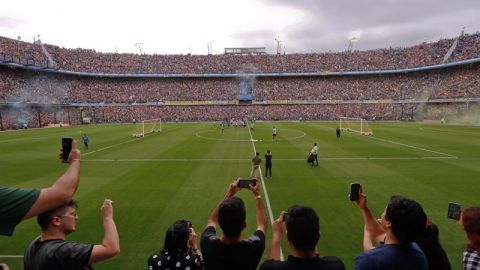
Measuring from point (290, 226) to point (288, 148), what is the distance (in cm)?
2705

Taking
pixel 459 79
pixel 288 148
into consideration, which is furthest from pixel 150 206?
pixel 459 79

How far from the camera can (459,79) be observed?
74625 mm

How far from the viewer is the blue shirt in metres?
3.44

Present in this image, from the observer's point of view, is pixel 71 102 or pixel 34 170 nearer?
pixel 34 170

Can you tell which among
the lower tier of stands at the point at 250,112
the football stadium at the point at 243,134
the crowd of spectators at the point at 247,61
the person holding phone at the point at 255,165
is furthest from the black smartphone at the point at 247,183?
the crowd of spectators at the point at 247,61

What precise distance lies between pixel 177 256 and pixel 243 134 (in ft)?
132

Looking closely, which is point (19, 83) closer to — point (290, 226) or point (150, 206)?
A: point (150, 206)

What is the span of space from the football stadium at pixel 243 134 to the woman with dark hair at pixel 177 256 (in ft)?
3.34

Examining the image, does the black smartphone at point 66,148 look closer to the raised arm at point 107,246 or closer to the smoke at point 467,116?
the raised arm at point 107,246

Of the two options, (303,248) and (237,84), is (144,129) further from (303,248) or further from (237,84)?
(237,84)

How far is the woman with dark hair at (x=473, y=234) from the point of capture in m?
3.86

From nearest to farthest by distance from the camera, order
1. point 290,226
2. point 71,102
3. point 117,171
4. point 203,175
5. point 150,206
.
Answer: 1. point 290,226
2. point 150,206
3. point 203,175
4. point 117,171
5. point 71,102

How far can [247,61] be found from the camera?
100000mm

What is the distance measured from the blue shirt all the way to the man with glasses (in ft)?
8.25
